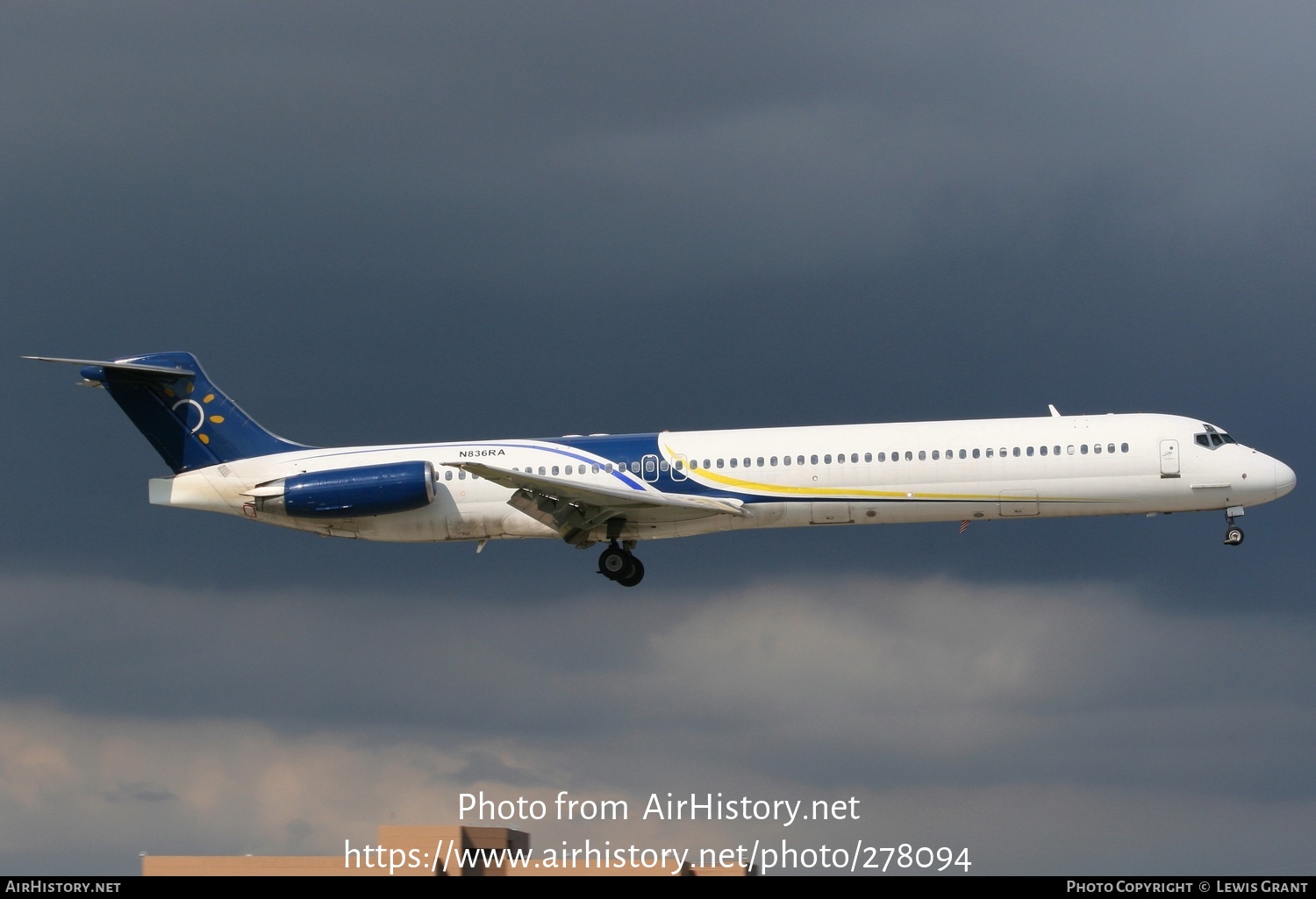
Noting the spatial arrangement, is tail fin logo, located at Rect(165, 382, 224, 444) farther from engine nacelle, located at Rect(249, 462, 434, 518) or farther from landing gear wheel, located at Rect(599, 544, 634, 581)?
landing gear wheel, located at Rect(599, 544, 634, 581)

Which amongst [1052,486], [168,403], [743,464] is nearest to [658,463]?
[743,464]

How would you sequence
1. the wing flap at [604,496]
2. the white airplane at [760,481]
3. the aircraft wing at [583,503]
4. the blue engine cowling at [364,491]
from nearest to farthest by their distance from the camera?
the wing flap at [604,496]
the aircraft wing at [583,503]
the white airplane at [760,481]
the blue engine cowling at [364,491]

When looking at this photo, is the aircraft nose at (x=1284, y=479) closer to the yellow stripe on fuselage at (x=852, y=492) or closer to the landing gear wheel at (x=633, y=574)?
the yellow stripe on fuselage at (x=852, y=492)

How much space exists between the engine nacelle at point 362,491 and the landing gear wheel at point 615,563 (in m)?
5.41

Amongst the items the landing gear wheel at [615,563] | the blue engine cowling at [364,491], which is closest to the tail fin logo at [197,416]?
the blue engine cowling at [364,491]

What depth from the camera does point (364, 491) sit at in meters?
56.5

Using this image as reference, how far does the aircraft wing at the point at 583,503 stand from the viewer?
2125 inches

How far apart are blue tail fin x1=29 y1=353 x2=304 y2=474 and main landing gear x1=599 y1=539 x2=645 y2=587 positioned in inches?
412

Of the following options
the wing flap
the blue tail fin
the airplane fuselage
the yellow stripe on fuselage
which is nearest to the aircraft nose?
the airplane fuselage

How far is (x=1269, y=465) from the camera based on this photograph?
55.5 m

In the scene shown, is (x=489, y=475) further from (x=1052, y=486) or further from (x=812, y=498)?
(x=1052, y=486)
